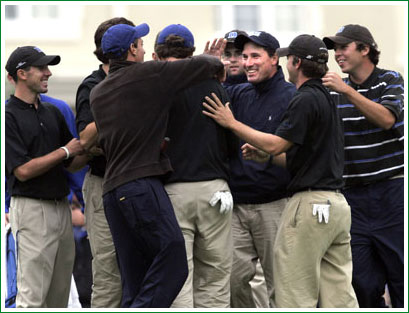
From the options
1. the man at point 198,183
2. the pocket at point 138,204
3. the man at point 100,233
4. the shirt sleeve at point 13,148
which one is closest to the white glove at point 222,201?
the man at point 198,183

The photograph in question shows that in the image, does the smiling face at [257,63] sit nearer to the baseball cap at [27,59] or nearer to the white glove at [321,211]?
the white glove at [321,211]

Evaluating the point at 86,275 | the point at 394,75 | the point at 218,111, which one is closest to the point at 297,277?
the point at 218,111

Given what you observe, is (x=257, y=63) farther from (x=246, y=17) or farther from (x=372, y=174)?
(x=246, y=17)

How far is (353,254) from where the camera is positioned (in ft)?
23.0

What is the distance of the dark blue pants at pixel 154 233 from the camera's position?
5.75 m

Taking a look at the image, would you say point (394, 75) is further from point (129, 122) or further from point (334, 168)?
point (129, 122)

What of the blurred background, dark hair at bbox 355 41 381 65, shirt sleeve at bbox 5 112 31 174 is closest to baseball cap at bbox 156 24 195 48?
shirt sleeve at bbox 5 112 31 174

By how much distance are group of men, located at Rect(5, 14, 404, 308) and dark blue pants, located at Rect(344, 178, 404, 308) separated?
0.01 metres

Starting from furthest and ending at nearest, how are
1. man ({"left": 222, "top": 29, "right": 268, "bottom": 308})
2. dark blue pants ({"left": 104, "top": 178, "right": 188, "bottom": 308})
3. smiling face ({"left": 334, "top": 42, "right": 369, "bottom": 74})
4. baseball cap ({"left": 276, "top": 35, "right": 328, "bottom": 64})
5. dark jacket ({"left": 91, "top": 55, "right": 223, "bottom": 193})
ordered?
man ({"left": 222, "top": 29, "right": 268, "bottom": 308})
smiling face ({"left": 334, "top": 42, "right": 369, "bottom": 74})
baseball cap ({"left": 276, "top": 35, "right": 328, "bottom": 64})
dark jacket ({"left": 91, "top": 55, "right": 223, "bottom": 193})
dark blue pants ({"left": 104, "top": 178, "right": 188, "bottom": 308})

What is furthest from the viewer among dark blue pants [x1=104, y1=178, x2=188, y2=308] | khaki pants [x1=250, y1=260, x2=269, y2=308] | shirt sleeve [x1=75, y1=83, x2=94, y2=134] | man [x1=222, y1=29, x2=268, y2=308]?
khaki pants [x1=250, y1=260, x2=269, y2=308]

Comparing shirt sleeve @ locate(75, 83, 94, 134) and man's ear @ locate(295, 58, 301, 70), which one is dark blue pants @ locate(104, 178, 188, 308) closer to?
shirt sleeve @ locate(75, 83, 94, 134)

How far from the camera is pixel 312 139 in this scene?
6.09m

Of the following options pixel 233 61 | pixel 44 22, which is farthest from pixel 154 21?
pixel 233 61

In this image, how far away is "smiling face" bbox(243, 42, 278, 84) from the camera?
680 cm
